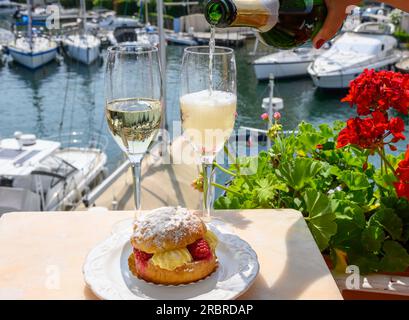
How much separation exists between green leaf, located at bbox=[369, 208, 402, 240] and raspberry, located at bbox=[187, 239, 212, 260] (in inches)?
20.0

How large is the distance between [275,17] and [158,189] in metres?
4.47

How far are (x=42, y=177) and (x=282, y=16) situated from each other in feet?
25.1

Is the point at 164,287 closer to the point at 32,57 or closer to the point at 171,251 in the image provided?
the point at 171,251

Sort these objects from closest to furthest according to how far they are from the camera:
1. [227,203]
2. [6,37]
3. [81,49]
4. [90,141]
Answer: [227,203], [90,141], [81,49], [6,37]

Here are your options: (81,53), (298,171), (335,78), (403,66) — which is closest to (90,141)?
(335,78)

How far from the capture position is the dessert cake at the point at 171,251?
76cm

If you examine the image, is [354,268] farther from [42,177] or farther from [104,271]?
[42,177]

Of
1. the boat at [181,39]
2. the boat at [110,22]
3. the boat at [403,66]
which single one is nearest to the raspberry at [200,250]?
the boat at [403,66]

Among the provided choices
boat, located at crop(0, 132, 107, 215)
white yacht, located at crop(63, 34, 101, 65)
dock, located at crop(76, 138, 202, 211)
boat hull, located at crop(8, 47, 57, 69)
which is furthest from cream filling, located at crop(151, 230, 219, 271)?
boat hull, located at crop(8, 47, 57, 69)

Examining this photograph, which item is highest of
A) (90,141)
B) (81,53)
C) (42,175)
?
(81,53)

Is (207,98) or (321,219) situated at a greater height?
(207,98)

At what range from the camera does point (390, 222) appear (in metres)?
1.13

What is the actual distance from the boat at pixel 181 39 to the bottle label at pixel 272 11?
2191cm
